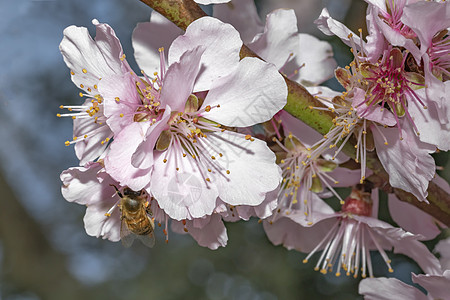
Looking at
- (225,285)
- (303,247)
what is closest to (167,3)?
(303,247)

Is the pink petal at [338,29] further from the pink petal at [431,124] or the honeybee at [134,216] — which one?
the honeybee at [134,216]

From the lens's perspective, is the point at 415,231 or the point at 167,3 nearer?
the point at 167,3

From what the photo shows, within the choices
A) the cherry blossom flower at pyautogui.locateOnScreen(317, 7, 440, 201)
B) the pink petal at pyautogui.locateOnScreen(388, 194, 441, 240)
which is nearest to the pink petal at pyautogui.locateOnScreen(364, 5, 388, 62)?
the cherry blossom flower at pyautogui.locateOnScreen(317, 7, 440, 201)

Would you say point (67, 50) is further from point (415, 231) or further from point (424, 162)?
point (415, 231)

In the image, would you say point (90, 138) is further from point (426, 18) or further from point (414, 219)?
point (414, 219)

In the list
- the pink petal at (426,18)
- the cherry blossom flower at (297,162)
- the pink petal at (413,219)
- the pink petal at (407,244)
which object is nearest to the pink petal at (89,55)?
the cherry blossom flower at (297,162)

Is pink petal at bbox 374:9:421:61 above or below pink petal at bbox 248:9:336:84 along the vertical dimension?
above

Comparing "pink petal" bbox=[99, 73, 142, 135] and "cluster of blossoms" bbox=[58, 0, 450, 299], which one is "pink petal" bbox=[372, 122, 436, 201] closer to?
"cluster of blossoms" bbox=[58, 0, 450, 299]
